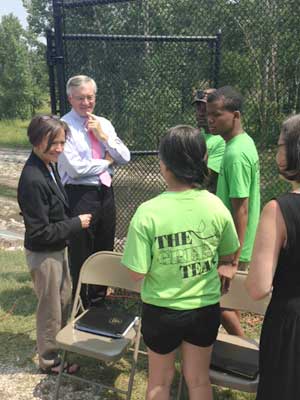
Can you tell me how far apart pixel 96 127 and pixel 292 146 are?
213 cm

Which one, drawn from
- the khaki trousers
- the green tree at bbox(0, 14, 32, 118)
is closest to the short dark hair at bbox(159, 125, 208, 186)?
the khaki trousers

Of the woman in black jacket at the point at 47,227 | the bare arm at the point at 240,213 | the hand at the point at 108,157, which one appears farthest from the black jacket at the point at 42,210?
the bare arm at the point at 240,213

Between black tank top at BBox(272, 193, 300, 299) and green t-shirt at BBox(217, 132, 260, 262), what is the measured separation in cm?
103

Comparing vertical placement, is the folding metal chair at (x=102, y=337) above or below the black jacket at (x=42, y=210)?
below

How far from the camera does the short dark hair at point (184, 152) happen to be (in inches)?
82.8

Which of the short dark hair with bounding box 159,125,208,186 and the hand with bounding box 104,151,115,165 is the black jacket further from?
the short dark hair with bounding box 159,125,208,186

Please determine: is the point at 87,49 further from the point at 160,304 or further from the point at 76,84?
the point at 160,304

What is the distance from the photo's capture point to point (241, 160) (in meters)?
2.86

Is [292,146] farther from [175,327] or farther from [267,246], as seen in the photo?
[175,327]

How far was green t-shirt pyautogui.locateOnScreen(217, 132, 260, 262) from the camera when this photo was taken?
2.87 meters

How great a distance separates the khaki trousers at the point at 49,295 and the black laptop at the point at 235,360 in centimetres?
119

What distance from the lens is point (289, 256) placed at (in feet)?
5.94

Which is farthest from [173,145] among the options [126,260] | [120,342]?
[120,342]

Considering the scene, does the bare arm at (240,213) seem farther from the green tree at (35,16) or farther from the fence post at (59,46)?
the green tree at (35,16)
